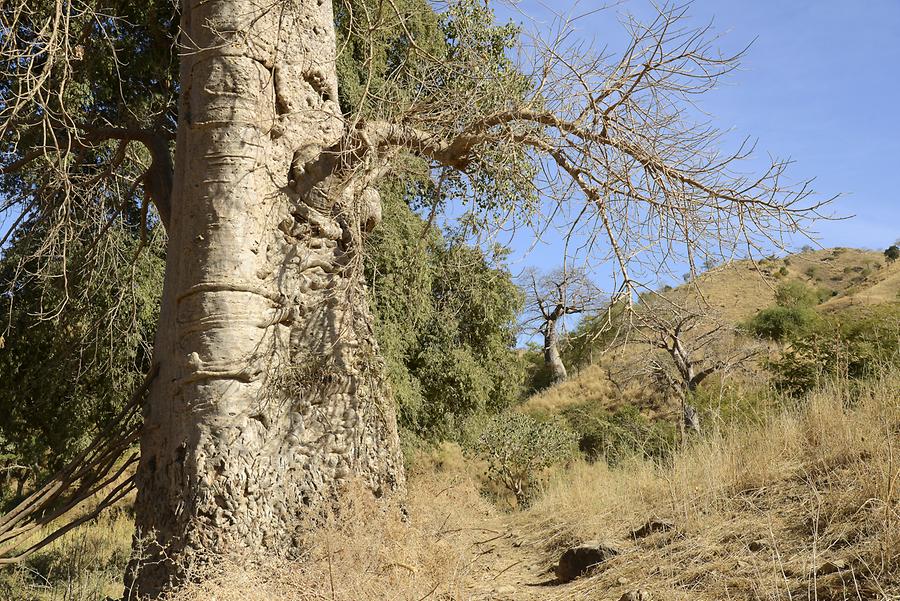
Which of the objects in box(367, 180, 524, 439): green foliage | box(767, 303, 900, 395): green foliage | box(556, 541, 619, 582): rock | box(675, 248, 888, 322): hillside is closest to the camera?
box(556, 541, 619, 582): rock

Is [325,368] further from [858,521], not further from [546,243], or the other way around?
[858,521]

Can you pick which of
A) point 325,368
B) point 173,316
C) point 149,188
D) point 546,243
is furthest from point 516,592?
point 149,188

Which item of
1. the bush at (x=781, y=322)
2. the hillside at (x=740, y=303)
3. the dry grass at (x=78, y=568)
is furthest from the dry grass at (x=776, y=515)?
the bush at (x=781, y=322)

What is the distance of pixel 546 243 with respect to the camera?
441 centimetres

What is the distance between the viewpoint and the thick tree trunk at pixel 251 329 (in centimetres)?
374

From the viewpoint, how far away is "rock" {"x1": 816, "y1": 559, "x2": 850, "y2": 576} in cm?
337

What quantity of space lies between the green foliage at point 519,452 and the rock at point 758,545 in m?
8.80

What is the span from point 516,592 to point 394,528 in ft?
4.41

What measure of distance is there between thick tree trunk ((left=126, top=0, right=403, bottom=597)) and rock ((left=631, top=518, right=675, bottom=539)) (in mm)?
1864

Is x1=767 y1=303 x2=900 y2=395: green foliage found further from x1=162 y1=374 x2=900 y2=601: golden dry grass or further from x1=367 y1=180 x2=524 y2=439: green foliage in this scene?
x1=367 y1=180 x2=524 y2=439: green foliage

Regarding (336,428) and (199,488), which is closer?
(199,488)

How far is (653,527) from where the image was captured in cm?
493

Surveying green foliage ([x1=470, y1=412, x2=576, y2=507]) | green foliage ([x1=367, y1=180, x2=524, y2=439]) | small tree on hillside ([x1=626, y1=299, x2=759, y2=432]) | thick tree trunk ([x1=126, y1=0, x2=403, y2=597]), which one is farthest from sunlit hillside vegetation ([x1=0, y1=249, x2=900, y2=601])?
small tree on hillside ([x1=626, y1=299, x2=759, y2=432])

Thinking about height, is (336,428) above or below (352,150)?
below
